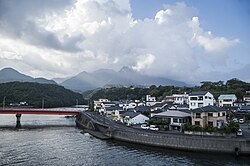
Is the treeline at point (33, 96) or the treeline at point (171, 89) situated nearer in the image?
the treeline at point (171, 89)

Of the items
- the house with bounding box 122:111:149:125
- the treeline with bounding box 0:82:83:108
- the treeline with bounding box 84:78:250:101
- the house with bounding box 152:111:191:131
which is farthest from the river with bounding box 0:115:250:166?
the treeline with bounding box 0:82:83:108

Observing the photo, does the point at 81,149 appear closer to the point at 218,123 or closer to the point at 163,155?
the point at 163,155

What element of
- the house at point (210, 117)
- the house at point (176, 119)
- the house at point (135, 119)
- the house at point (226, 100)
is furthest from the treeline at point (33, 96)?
the house at point (210, 117)

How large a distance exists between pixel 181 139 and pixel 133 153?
14.0 feet

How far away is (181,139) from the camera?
22.9 metres

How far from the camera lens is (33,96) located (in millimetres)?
87938

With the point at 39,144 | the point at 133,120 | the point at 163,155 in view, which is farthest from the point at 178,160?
the point at 133,120

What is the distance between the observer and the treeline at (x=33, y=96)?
83.7m

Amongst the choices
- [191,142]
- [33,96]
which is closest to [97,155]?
[191,142]

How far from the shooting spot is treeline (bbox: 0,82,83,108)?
83.7 m

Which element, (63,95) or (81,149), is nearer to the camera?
(81,149)

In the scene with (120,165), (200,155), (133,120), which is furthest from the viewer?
(133,120)

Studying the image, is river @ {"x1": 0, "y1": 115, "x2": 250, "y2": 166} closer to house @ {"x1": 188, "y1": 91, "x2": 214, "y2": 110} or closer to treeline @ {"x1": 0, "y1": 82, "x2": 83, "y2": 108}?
house @ {"x1": 188, "y1": 91, "x2": 214, "y2": 110}

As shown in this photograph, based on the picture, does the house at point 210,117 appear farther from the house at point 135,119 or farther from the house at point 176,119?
the house at point 135,119
